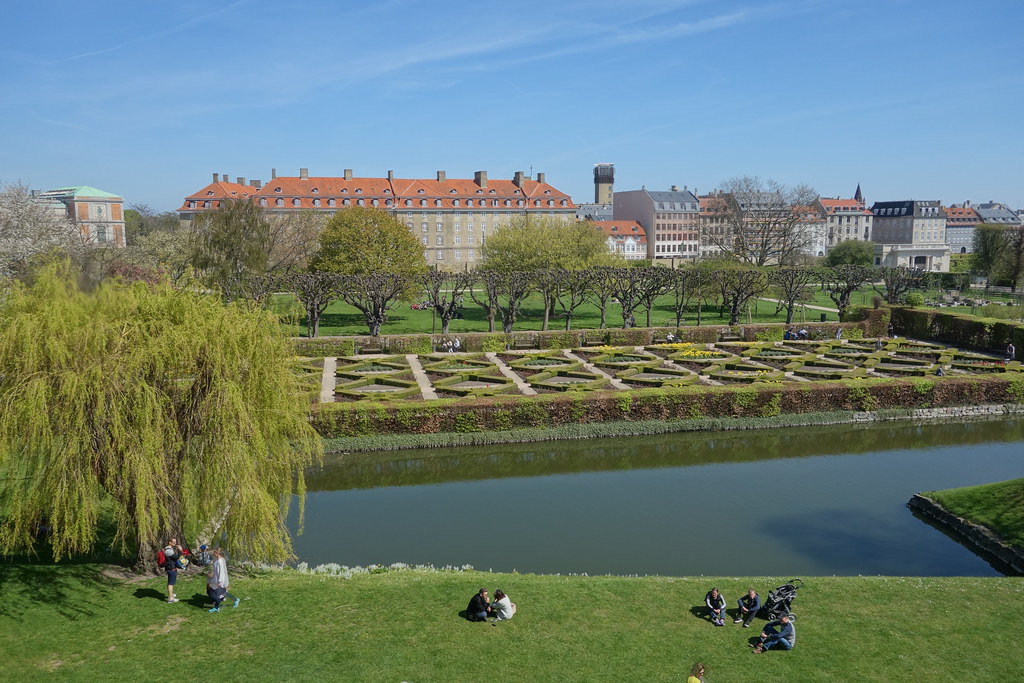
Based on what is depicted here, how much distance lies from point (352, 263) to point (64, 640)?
37385 mm

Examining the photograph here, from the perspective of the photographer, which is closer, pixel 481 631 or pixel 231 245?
pixel 481 631

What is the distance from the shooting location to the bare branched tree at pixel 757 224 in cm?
6650

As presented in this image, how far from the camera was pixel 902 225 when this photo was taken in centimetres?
12275

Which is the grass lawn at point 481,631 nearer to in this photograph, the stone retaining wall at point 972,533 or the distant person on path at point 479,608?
the distant person on path at point 479,608

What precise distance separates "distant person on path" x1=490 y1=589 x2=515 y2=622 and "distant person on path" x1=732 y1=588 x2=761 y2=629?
3.66m

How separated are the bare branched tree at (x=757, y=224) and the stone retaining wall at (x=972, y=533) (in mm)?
45271

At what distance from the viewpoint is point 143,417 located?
1246 cm

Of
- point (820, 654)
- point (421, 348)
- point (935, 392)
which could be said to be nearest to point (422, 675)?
point (820, 654)

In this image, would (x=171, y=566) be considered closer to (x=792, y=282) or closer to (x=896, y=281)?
(x=792, y=282)

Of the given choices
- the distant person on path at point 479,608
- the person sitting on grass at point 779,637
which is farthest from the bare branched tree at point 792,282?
the distant person on path at point 479,608

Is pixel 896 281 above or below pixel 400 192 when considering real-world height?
below

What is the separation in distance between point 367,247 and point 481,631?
3832 centimetres

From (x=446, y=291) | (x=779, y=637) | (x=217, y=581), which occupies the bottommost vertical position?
(x=779, y=637)

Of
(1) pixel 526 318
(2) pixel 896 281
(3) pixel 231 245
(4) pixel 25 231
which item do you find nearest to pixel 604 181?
(2) pixel 896 281
